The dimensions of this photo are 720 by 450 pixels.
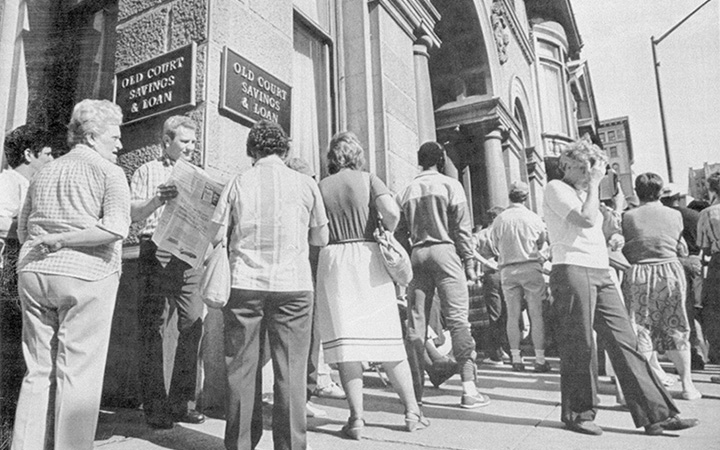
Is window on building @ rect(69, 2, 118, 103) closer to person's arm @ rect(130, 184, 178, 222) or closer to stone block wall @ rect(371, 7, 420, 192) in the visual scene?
person's arm @ rect(130, 184, 178, 222)

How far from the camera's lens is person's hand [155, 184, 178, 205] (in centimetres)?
300

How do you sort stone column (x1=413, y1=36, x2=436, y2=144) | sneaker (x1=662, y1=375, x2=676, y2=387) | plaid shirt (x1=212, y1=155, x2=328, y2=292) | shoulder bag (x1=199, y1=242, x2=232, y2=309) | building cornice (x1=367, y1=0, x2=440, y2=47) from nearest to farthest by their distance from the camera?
shoulder bag (x1=199, y1=242, x2=232, y2=309) → plaid shirt (x1=212, y1=155, x2=328, y2=292) → sneaker (x1=662, y1=375, x2=676, y2=387) → building cornice (x1=367, y1=0, x2=440, y2=47) → stone column (x1=413, y1=36, x2=436, y2=144)

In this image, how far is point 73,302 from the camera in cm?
239

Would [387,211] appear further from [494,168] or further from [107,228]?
[494,168]

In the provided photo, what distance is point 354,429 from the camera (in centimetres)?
325

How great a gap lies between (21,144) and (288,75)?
237 centimetres

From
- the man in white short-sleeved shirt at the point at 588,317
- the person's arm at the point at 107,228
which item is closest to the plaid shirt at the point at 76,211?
the person's arm at the point at 107,228

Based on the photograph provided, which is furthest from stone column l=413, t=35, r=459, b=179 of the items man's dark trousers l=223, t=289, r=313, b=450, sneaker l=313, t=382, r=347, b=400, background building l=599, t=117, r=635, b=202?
background building l=599, t=117, r=635, b=202

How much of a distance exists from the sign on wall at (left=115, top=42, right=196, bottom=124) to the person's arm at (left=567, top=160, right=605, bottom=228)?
9.53ft

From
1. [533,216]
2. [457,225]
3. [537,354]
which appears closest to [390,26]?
[533,216]

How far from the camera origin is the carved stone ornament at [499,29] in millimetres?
12953

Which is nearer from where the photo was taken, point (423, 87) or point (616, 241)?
point (616, 241)

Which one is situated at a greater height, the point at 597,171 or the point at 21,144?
the point at 21,144

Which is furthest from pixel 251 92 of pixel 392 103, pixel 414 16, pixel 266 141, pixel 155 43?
pixel 414 16
